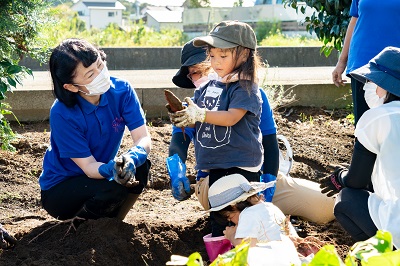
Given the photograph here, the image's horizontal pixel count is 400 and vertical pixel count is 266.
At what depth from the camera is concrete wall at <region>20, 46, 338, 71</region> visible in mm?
12555

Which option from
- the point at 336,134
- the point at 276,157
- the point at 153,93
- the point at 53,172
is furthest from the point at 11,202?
the point at 336,134

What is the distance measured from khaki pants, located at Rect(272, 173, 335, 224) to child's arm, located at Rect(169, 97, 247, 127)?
0.82 m

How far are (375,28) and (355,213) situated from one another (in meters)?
1.17

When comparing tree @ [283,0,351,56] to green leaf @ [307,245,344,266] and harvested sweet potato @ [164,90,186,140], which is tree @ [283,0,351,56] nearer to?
harvested sweet potato @ [164,90,186,140]

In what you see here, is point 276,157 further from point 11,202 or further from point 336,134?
point 336,134

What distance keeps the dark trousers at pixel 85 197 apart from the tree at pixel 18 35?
0.99 m

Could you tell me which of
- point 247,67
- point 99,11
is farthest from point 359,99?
point 99,11

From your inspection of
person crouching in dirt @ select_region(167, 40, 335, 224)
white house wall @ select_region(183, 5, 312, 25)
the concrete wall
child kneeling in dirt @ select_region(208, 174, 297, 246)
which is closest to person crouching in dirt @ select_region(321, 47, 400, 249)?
child kneeling in dirt @ select_region(208, 174, 297, 246)

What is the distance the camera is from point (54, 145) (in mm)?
3773

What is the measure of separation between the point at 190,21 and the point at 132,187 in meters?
33.3

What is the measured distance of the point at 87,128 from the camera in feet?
12.2

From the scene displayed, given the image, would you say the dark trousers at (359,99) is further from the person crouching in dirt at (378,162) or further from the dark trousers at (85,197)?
the dark trousers at (85,197)

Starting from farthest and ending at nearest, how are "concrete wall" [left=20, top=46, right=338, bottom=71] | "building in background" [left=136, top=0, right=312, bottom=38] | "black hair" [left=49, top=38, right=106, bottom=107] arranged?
"building in background" [left=136, top=0, right=312, bottom=38] < "concrete wall" [left=20, top=46, right=338, bottom=71] < "black hair" [left=49, top=38, right=106, bottom=107]

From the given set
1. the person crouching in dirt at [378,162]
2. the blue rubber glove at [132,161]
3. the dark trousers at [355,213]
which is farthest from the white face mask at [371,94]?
the blue rubber glove at [132,161]
